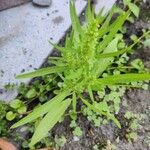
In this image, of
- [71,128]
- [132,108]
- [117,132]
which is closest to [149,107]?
[132,108]

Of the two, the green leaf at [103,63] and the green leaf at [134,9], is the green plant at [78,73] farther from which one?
the green leaf at [134,9]

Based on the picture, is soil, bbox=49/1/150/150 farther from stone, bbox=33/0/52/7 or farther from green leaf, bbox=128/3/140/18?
stone, bbox=33/0/52/7

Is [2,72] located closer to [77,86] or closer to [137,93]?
[77,86]

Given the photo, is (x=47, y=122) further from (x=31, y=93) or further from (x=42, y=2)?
(x=42, y=2)

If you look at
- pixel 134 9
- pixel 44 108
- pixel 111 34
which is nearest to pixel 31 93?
pixel 44 108

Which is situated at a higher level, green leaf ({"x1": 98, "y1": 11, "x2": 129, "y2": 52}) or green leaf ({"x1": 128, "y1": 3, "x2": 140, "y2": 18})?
green leaf ({"x1": 98, "y1": 11, "x2": 129, "y2": 52})

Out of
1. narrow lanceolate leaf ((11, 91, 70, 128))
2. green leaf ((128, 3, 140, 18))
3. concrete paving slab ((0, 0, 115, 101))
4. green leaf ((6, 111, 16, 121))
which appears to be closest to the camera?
narrow lanceolate leaf ((11, 91, 70, 128))

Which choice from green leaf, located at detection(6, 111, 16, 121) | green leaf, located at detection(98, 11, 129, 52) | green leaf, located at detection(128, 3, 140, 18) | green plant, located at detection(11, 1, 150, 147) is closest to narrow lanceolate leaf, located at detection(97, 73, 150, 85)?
green plant, located at detection(11, 1, 150, 147)
